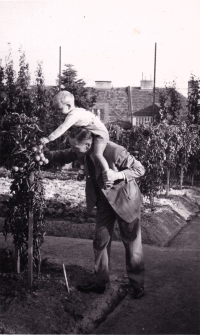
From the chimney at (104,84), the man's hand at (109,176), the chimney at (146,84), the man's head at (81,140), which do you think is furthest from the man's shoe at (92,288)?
the chimney at (104,84)

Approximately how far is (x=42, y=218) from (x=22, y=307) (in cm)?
89

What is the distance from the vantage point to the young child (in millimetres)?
4438

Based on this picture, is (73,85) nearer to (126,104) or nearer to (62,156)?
(126,104)

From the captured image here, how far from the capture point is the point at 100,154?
4.73 m

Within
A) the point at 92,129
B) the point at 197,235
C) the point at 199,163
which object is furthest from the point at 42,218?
the point at 199,163

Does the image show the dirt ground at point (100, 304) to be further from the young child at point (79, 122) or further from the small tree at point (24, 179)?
the young child at point (79, 122)

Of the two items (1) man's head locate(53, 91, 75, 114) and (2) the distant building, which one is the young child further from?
(2) the distant building

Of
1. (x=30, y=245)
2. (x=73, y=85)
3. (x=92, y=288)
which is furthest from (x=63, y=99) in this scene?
(x=73, y=85)

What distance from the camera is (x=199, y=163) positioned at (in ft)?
53.7

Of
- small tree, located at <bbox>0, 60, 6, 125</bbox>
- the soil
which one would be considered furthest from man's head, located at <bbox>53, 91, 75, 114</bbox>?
small tree, located at <bbox>0, 60, 6, 125</bbox>

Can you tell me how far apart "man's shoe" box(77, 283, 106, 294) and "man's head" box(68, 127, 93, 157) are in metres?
1.35

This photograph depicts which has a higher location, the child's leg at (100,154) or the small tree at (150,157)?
the child's leg at (100,154)

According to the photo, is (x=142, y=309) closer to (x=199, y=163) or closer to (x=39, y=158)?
(x=39, y=158)

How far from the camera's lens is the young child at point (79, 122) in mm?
4438
